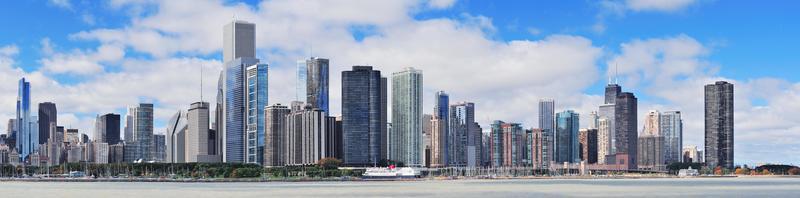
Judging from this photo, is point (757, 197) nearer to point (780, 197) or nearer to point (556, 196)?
point (780, 197)

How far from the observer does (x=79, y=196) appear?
147500 mm

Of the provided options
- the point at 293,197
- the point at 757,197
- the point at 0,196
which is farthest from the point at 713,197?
the point at 0,196

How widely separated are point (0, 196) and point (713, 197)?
9726cm

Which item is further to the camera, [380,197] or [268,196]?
[268,196]

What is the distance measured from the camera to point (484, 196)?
479 ft

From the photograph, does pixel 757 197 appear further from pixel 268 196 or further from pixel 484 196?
pixel 268 196

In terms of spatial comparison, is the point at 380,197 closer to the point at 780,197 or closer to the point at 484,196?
the point at 484,196

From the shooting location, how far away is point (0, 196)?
149m

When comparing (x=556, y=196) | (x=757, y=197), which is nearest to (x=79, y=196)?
(x=556, y=196)

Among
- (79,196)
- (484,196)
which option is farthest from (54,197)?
(484,196)

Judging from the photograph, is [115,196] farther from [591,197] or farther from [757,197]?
[757,197]

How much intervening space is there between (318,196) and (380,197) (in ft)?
31.6

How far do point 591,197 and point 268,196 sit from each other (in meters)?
A: 44.3

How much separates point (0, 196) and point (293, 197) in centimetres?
4099
